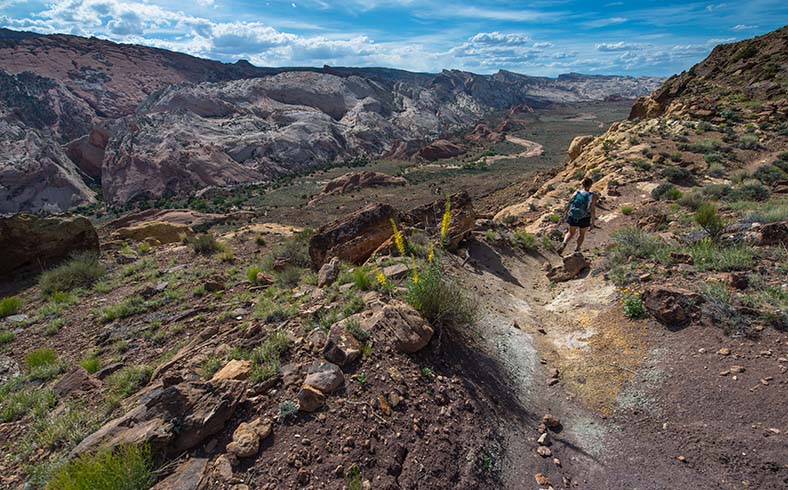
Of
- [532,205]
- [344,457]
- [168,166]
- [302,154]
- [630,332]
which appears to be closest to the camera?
[344,457]

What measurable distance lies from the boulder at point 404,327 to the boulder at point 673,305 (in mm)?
2807

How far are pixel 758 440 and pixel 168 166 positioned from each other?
2266 inches

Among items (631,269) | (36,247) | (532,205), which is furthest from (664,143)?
(36,247)

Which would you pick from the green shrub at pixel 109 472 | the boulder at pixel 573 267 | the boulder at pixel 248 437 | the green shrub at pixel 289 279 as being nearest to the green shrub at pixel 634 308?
Answer: the boulder at pixel 573 267

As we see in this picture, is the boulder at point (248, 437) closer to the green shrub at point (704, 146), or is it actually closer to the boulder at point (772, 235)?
the boulder at point (772, 235)

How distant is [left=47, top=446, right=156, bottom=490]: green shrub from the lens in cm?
246

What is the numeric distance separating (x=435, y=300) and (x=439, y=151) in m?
58.6

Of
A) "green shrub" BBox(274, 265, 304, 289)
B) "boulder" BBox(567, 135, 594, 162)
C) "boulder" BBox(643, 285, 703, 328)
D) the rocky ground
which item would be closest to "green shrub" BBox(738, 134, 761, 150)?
"boulder" BBox(567, 135, 594, 162)

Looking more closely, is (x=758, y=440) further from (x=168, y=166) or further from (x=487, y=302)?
(x=168, y=166)

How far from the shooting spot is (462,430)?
3.35 metres

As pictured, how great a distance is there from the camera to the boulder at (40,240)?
10484 mm

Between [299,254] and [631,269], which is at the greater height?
[631,269]

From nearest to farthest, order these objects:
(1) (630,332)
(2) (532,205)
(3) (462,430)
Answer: (3) (462,430) → (1) (630,332) → (2) (532,205)

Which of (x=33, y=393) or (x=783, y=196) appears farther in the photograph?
(x=783, y=196)
